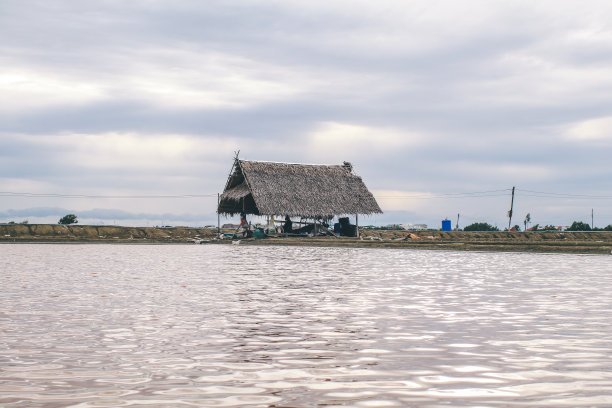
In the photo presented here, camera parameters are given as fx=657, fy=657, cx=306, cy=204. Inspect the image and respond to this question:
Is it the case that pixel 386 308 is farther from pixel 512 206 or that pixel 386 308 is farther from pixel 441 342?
pixel 512 206

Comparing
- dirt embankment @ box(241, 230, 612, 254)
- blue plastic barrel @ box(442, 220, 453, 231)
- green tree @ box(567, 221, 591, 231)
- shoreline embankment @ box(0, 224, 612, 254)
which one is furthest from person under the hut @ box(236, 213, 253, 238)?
green tree @ box(567, 221, 591, 231)

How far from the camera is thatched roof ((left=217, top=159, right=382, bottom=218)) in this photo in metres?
40.3

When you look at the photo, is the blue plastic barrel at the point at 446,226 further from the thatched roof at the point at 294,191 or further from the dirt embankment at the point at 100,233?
the dirt embankment at the point at 100,233

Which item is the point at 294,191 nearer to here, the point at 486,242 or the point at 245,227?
the point at 245,227

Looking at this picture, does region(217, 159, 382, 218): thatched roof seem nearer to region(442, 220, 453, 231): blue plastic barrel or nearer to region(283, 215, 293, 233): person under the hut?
region(283, 215, 293, 233): person under the hut

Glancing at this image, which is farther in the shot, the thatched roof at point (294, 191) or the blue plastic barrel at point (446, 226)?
the blue plastic barrel at point (446, 226)

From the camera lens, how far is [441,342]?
19.9ft

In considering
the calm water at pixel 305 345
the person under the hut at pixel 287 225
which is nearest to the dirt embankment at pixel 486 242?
the person under the hut at pixel 287 225

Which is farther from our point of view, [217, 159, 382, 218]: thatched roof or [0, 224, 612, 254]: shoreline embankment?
[217, 159, 382, 218]: thatched roof

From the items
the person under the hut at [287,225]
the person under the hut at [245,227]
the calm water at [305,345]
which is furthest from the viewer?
the person under the hut at [287,225]

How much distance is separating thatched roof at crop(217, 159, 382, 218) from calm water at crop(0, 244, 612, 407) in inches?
1115

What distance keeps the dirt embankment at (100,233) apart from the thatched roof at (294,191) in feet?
15.9

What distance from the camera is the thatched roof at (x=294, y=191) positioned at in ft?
132

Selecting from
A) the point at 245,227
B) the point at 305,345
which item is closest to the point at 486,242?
the point at 245,227
